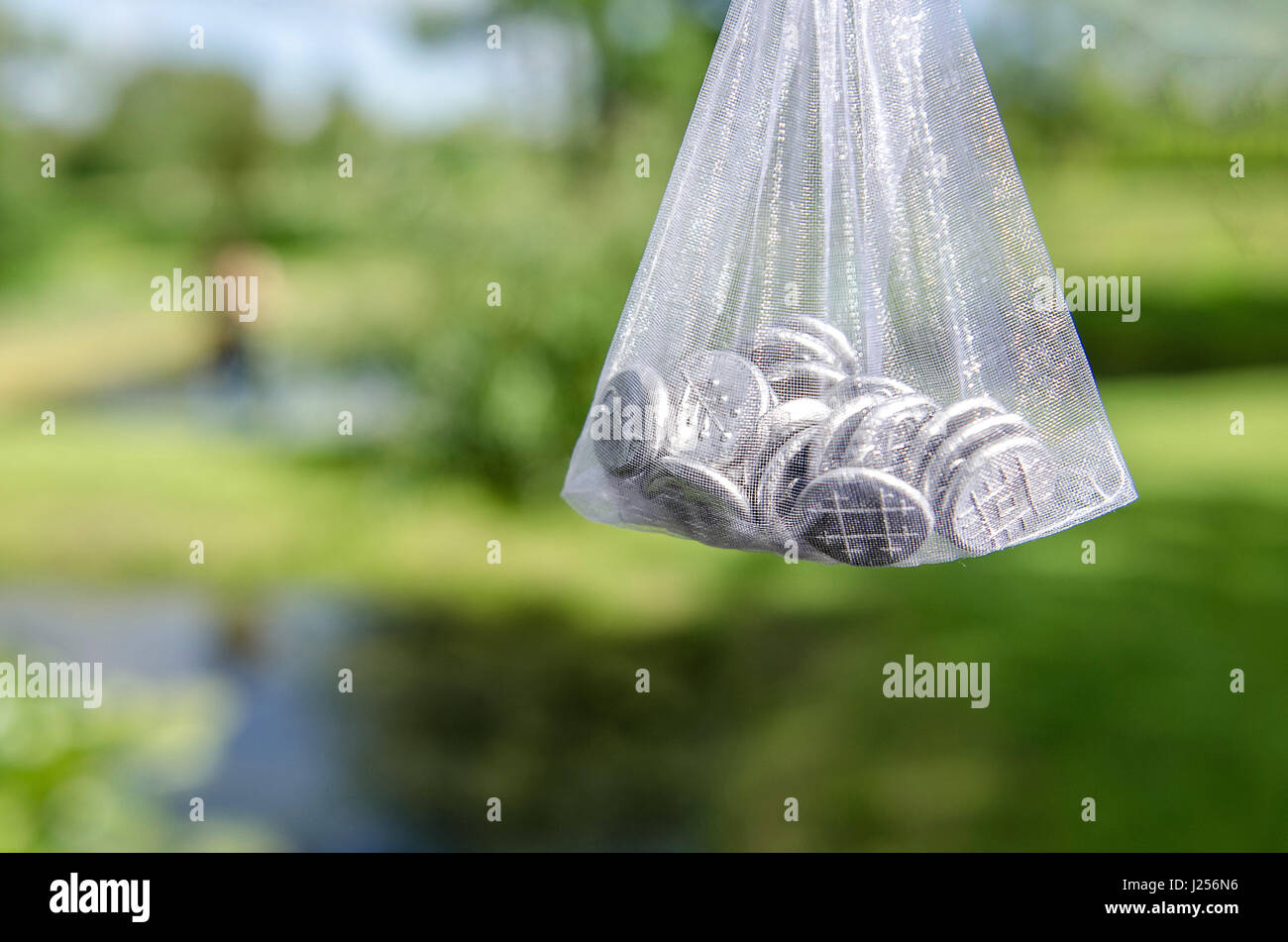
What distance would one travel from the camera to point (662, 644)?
3.98 metres

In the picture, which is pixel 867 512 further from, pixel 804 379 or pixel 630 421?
pixel 630 421

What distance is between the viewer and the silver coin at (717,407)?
130cm

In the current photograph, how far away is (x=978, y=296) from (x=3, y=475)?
5584 mm

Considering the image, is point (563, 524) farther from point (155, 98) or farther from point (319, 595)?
point (155, 98)

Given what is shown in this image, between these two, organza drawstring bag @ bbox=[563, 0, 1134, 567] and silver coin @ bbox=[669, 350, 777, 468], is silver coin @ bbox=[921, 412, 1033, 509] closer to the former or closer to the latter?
organza drawstring bag @ bbox=[563, 0, 1134, 567]

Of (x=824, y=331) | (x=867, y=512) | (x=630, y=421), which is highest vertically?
(x=824, y=331)

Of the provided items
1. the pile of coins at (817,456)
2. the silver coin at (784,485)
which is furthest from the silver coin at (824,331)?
the silver coin at (784,485)

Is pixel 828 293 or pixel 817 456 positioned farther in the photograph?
pixel 828 293

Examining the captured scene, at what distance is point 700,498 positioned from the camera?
4.20ft

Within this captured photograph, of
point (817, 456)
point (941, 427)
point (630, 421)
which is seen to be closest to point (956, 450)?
point (941, 427)

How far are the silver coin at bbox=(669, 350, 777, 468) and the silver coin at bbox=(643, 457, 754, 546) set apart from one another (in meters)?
0.02

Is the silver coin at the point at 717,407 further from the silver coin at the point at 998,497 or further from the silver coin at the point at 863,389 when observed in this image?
the silver coin at the point at 998,497

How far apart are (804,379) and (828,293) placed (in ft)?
0.41

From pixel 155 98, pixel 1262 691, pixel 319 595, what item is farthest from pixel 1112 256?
pixel 155 98
